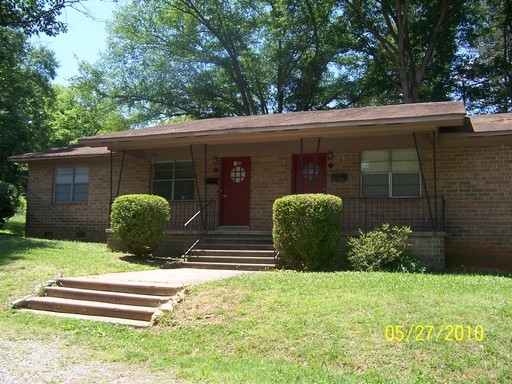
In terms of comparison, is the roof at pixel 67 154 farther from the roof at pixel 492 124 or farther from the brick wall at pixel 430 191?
the roof at pixel 492 124

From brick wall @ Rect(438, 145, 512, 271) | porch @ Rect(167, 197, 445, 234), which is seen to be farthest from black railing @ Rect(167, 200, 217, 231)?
brick wall @ Rect(438, 145, 512, 271)

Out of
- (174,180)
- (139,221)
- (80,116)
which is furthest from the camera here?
(80,116)

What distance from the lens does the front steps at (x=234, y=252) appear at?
10952mm

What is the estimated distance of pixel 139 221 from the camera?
11.7 metres

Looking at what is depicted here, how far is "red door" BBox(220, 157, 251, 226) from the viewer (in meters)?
14.0

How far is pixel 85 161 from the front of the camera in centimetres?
1658

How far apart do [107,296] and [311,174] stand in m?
7.30

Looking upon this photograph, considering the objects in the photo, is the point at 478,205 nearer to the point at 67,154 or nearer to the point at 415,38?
the point at 67,154

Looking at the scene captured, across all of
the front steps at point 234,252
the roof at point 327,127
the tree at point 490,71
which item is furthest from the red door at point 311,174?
the tree at point 490,71

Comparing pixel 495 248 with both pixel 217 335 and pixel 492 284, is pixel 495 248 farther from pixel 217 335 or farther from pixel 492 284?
pixel 217 335

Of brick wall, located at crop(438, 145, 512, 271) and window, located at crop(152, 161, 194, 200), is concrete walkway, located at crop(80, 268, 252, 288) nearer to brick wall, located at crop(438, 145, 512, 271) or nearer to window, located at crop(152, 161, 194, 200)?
window, located at crop(152, 161, 194, 200)

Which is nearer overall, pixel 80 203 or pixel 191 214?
pixel 191 214
